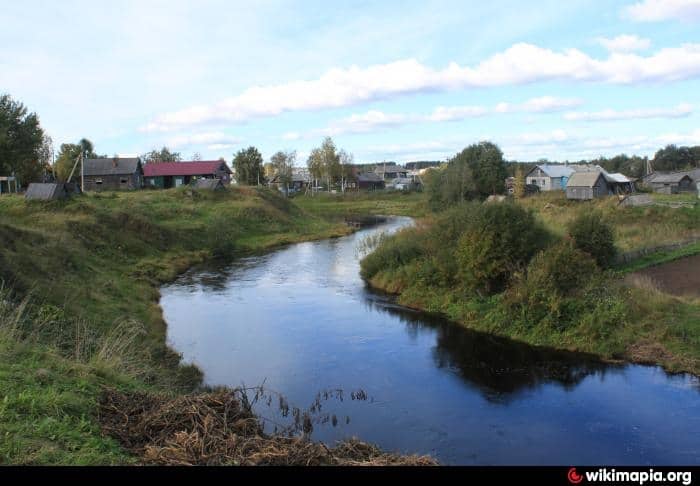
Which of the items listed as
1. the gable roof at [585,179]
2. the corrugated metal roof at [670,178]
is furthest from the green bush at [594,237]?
the corrugated metal roof at [670,178]

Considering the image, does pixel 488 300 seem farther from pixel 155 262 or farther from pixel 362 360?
pixel 155 262

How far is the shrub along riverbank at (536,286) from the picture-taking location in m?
19.1

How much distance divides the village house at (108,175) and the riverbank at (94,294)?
1036cm

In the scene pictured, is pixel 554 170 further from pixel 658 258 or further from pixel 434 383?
pixel 434 383

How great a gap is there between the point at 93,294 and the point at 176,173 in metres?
51.6

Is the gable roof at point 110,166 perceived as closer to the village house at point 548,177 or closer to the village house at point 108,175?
the village house at point 108,175

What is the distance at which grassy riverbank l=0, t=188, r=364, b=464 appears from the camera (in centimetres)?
854

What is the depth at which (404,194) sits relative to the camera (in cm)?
9738

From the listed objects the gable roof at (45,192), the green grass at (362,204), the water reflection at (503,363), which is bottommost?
the water reflection at (503,363)
